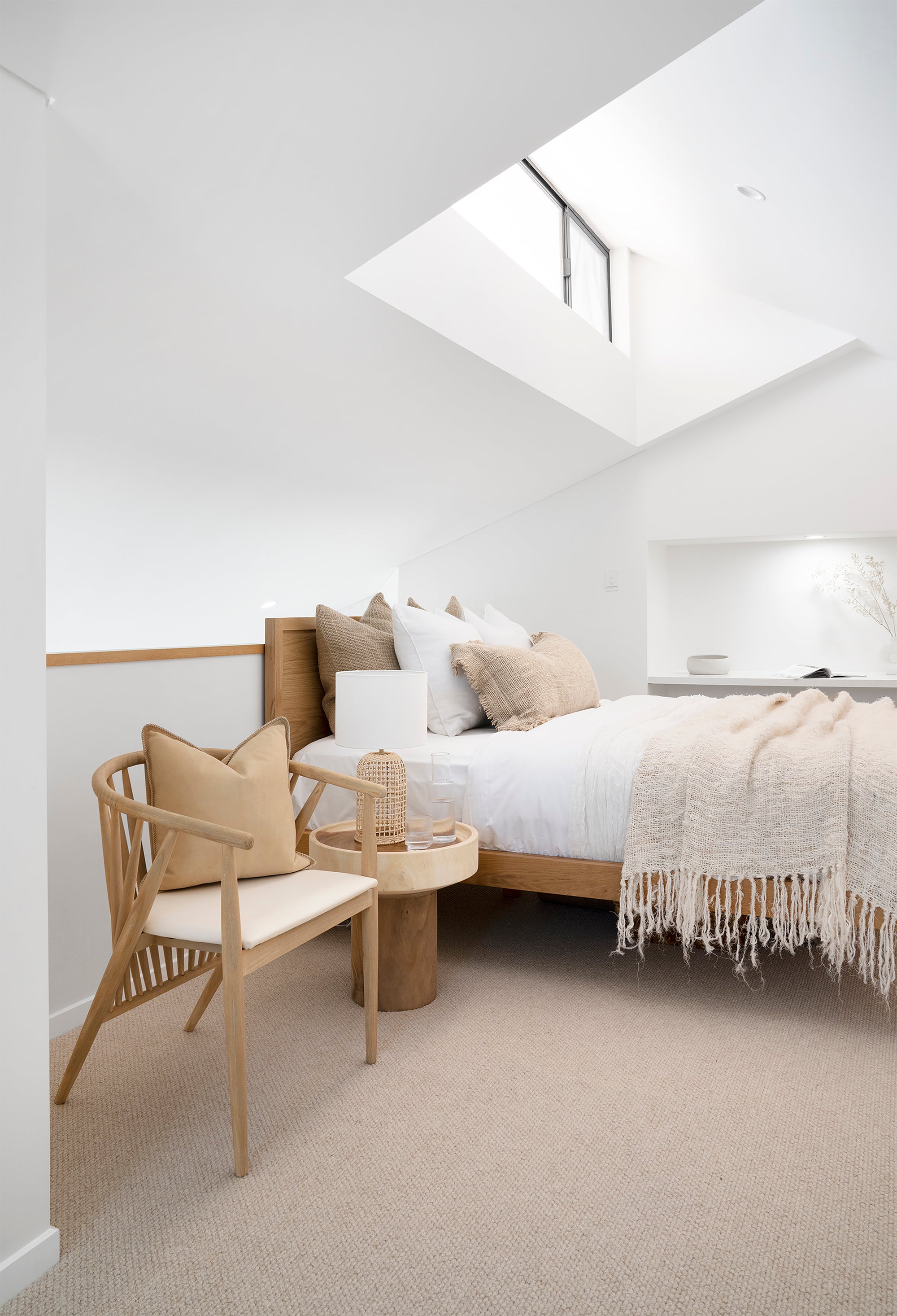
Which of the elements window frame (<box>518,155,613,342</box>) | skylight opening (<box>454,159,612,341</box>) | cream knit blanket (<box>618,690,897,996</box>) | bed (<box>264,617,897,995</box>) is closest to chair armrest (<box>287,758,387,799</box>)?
bed (<box>264,617,897,995</box>)

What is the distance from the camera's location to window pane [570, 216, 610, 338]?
474 cm

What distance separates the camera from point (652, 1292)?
1357mm

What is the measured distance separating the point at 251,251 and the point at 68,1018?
2098 millimetres

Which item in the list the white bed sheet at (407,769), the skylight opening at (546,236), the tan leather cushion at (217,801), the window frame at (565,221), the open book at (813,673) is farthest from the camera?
the open book at (813,673)

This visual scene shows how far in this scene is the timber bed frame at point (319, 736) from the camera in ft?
8.23

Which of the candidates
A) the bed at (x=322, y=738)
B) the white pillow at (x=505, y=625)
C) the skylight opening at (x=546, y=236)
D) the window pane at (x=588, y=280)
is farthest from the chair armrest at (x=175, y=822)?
the window pane at (x=588, y=280)

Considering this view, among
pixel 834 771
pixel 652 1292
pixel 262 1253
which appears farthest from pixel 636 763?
pixel 262 1253

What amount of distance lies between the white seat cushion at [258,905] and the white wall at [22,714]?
320 mm

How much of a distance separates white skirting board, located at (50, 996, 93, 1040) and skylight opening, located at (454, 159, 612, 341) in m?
3.05

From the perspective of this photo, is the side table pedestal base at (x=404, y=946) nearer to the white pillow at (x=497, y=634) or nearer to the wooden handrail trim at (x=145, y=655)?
the wooden handrail trim at (x=145, y=655)

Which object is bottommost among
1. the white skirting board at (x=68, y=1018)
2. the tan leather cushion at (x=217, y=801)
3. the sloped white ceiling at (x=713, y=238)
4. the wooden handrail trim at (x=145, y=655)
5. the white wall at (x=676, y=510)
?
the white skirting board at (x=68, y=1018)

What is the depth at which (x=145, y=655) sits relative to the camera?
97.8 inches

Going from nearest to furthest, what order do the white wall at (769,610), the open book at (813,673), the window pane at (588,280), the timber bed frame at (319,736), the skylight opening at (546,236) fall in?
1. the timber bed frame at (319,736)
2. the skylight opening at (546,236)
3. the window pane at (588,280)
4. the open book at (813,673)
5. the white wall at (769,610)

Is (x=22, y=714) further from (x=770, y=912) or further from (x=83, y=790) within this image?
(x=770, y=912)
